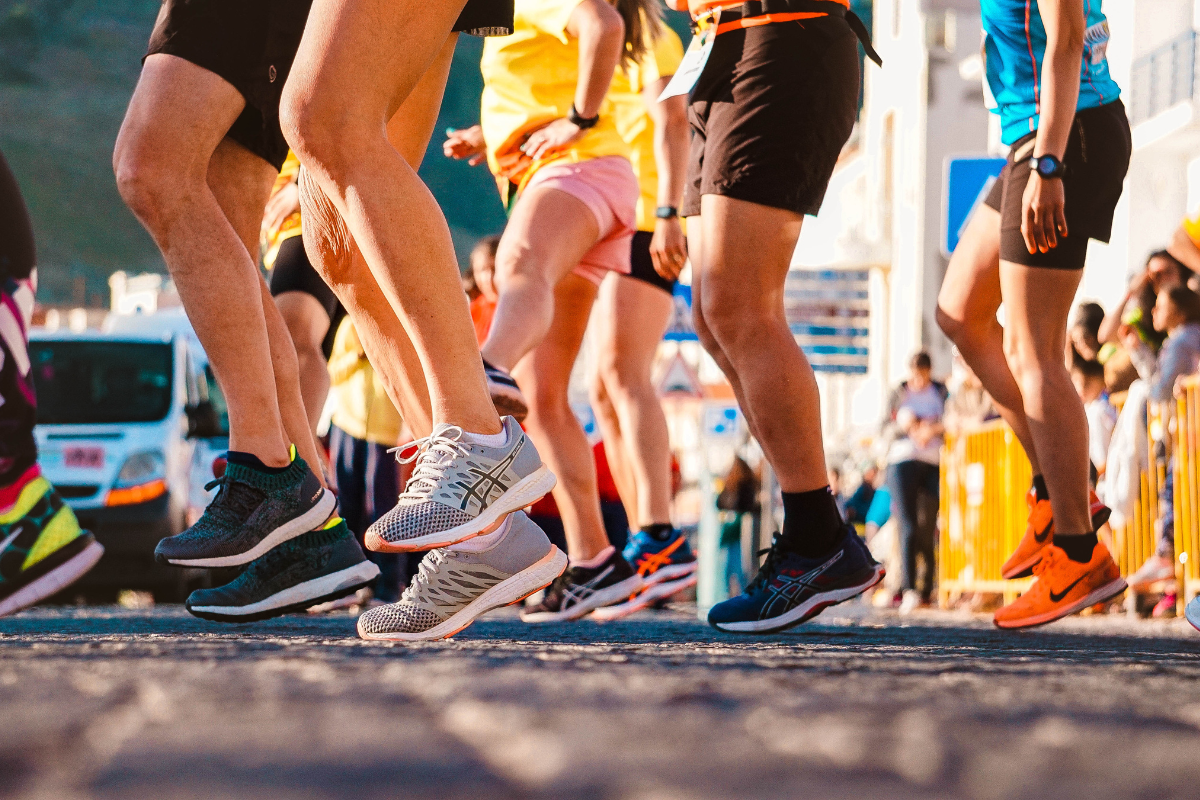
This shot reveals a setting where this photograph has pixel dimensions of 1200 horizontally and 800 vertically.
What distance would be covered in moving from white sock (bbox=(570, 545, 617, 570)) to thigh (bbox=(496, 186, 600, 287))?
2.68ft

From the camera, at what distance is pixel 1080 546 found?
3801 mm

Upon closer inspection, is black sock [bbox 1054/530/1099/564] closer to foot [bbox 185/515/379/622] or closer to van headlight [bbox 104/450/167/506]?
foot [bbox 185/515/379/622]

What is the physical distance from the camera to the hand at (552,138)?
4.36 meters

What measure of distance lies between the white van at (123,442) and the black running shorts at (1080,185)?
623 centimetres

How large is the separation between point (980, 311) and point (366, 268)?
1884 millimetres

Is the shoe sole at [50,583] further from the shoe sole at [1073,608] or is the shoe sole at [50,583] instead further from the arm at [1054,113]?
the arm at [1054,113]

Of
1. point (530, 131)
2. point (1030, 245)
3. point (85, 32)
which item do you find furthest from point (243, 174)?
point (85, 32)

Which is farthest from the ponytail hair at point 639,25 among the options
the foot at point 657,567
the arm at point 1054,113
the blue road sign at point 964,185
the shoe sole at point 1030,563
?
the blue road sign at point 964,185

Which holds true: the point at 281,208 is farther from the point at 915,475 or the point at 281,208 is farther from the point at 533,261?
the point at 915,475

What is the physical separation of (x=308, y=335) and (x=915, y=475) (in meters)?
6.02

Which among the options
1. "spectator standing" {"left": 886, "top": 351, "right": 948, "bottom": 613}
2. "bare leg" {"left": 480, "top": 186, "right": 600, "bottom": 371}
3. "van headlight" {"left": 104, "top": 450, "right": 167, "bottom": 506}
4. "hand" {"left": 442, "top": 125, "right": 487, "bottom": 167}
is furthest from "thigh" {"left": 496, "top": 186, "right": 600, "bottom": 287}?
"van headlight" {"left": 104, "top": 450, "right": 167, "bottom": 506}

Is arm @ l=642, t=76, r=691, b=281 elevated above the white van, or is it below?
above

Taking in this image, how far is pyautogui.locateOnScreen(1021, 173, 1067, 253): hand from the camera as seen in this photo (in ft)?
12.1

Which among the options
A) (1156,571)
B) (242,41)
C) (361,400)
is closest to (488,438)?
(242,41)
